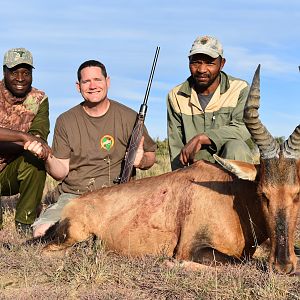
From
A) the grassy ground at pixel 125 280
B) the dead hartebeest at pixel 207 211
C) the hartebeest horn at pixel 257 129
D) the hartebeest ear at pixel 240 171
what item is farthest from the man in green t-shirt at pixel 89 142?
the hartebeest horn at pixel 257 129

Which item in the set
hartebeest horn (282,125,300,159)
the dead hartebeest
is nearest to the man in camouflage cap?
the dead hartebeest

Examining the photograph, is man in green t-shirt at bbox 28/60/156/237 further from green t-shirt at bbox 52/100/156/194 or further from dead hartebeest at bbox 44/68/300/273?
dead hartebeest at bbox 44/68/300/273

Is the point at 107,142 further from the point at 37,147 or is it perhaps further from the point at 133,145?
the point at 37,147

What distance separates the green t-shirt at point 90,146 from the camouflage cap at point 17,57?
119 cm

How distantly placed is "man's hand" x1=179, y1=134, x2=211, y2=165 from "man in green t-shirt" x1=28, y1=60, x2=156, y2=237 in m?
0.79

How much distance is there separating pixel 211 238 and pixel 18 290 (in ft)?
6.12

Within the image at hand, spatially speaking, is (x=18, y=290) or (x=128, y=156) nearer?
(x=18, y=290)

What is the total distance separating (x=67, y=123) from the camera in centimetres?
787

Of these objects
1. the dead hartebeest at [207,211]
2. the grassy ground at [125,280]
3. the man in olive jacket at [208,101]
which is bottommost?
the grassy ground at [125,280]

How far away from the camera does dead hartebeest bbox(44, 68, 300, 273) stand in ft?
17.1

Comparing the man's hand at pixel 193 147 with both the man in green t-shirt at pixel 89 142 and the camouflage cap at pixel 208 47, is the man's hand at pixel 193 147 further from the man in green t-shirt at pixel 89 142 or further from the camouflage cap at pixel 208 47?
the camouflage cap at pixel 208 47

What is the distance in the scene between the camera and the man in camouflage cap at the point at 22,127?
28.1 ft

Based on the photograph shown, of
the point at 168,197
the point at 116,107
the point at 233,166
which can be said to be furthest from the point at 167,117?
the point at 233,166

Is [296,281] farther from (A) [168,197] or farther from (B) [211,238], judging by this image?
(A) [168,197]
